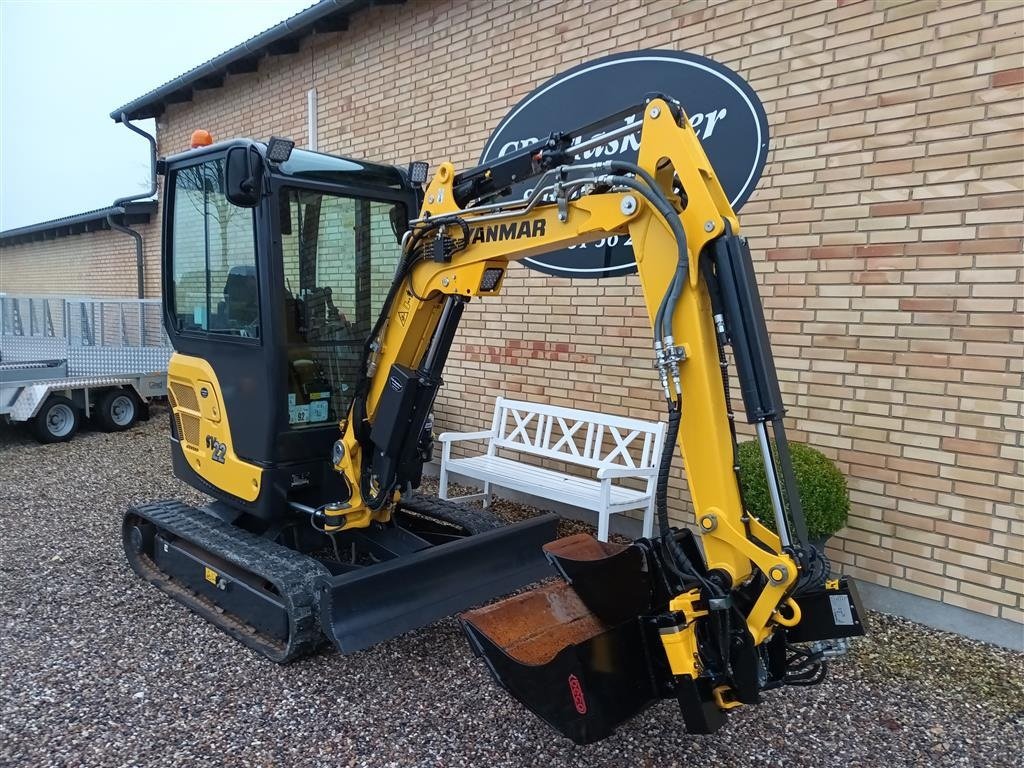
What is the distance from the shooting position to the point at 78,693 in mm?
3008

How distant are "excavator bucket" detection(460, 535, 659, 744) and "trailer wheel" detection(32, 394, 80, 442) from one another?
22.9ft

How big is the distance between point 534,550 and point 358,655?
3.47 ft

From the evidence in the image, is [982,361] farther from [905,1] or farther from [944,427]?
[905,1]

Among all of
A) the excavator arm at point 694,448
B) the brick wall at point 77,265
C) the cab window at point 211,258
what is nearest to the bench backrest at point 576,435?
the excavator arm at point 694,448

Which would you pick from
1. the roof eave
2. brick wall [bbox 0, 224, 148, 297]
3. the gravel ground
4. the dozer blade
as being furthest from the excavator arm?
brick wall [bbox 0, 224, 148, 297]

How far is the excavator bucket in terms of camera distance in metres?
2.37

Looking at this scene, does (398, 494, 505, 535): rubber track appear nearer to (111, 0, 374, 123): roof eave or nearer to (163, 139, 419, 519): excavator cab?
(163, 139, 419, 519): excavator cab

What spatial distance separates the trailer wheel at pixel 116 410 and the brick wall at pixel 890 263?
6.10m

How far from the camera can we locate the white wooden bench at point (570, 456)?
4539mm

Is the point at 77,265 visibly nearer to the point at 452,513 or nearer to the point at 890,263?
the point at 452,513

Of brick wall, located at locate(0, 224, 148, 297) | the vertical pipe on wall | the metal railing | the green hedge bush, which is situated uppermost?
the vertical pipe on wall

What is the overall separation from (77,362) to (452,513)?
6292 millimetres

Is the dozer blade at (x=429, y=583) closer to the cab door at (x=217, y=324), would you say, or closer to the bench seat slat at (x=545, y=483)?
the bench seat slat at (x=545, y=483)

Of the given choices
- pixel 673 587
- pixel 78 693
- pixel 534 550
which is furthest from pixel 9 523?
pixel 673 587
